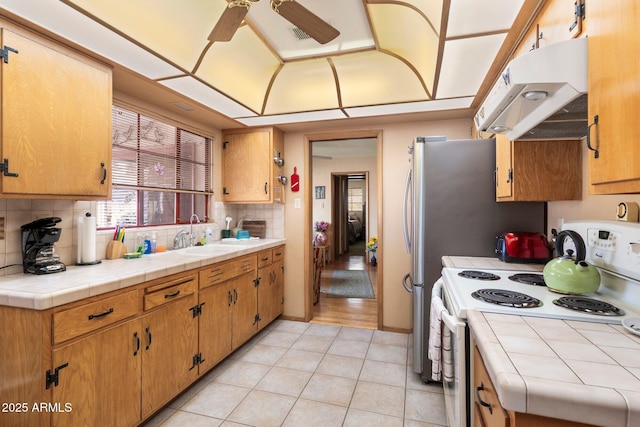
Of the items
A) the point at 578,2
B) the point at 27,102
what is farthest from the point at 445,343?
the point at 27,102

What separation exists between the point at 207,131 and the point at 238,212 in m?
1.04

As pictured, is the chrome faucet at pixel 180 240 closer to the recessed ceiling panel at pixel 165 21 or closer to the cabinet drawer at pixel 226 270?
the cabinet drawer at pixel 226 270

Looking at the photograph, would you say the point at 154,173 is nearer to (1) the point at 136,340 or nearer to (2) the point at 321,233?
(1) the point at 136,340

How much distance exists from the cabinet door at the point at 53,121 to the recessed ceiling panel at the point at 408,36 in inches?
71.9

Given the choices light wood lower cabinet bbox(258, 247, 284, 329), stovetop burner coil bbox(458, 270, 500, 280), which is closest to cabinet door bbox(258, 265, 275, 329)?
light wood lower cabinet bbox(258, 247, 284, 329)

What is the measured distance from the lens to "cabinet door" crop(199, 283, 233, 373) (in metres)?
2.28

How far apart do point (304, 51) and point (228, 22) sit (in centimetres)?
102

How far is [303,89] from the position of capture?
281 cm

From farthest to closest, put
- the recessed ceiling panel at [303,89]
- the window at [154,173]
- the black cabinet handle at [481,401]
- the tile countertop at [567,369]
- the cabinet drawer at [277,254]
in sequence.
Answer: the cabinet drawer at [277,254] < the recessed ceiling panel at [303,89] < the window at [154,173] < the black cabinet handle at [481,401] < the tile countertop at [567,369]

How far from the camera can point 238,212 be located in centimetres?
384

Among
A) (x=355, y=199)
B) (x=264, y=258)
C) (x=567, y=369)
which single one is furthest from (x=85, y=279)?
(x=355, y=199)

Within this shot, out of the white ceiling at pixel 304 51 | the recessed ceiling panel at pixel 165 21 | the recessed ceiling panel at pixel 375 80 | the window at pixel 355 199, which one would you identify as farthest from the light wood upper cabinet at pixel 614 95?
the window at pixel 355 199

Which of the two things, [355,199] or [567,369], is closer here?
[567,369]

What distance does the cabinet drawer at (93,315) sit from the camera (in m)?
1.34
